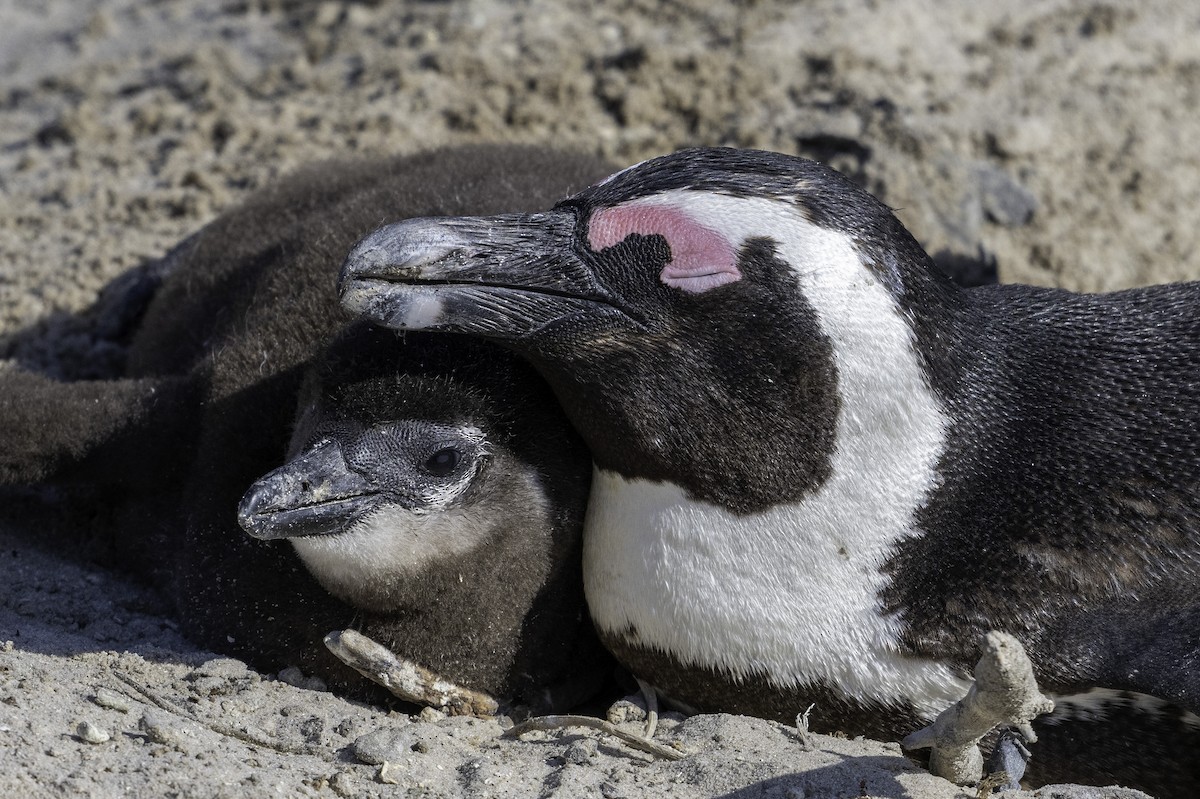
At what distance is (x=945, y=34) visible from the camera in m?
7.43

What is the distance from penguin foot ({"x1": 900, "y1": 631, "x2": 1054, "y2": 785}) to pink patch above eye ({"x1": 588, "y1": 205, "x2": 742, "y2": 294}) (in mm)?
1010

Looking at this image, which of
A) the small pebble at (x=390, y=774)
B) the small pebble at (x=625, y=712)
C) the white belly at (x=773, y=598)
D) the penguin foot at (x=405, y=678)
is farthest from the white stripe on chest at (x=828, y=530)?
the small pebble at (x=390, y=774)

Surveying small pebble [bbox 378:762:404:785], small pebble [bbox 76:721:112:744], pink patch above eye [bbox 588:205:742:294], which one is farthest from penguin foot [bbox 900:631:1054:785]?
small pebble [bbox 76:721:112:744]

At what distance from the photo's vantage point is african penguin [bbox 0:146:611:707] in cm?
373

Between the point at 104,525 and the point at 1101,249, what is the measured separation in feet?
13.9

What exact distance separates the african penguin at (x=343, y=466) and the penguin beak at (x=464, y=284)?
270 mm

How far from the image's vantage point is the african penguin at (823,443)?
11.4 feet

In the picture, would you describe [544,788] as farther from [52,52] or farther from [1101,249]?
[52,52]

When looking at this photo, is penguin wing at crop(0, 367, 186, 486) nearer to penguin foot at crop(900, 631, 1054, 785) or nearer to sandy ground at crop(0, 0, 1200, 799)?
sandy ground at crop(0, 0, 1200, 799)

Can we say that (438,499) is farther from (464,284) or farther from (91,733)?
(91,733)

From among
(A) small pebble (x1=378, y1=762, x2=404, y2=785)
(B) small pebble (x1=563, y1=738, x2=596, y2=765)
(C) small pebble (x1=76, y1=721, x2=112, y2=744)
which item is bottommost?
(B) small pebble (x1=563, y1=738, x2=596, y2=765)

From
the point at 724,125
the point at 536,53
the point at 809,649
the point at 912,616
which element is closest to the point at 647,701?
the point at 809,649

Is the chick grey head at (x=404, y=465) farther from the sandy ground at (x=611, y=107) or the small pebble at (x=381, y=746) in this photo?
the sandy ground at (x=611, y=107)

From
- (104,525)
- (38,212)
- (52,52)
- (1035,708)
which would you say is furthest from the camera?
(52,52)
